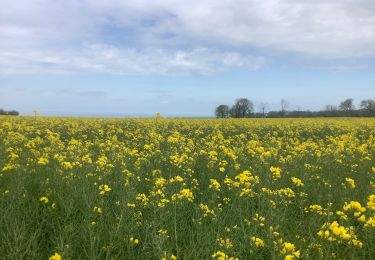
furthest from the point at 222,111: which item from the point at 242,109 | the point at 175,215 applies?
the point at 175,215

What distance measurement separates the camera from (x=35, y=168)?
6.30m

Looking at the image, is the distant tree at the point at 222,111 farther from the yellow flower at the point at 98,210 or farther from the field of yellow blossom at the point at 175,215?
the yellow flower at the point at 98,210

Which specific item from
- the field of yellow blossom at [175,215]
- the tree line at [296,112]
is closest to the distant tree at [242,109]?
the tree line at [296,112]

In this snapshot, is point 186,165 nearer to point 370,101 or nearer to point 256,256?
point 256,256

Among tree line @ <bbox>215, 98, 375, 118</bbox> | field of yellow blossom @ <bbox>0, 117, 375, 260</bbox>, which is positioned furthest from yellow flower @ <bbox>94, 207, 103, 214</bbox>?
tree line @ <bbox>215, 98, 375, 118</bbox>

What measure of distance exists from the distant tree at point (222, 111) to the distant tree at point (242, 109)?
1367 millimetres

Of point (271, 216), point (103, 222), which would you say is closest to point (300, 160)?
point (271, 216)

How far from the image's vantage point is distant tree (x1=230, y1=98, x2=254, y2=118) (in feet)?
207

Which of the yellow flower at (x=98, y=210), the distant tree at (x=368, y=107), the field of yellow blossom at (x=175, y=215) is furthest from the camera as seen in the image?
the distant tree at (x=368, y=107)

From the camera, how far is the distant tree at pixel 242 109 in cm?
6316

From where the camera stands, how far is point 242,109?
6512 cm

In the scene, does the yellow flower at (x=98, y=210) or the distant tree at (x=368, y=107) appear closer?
the yellow flower at (x=98, y=210)

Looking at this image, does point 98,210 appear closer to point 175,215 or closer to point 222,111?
point 175,215

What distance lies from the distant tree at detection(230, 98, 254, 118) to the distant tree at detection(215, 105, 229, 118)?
1.37 meters
